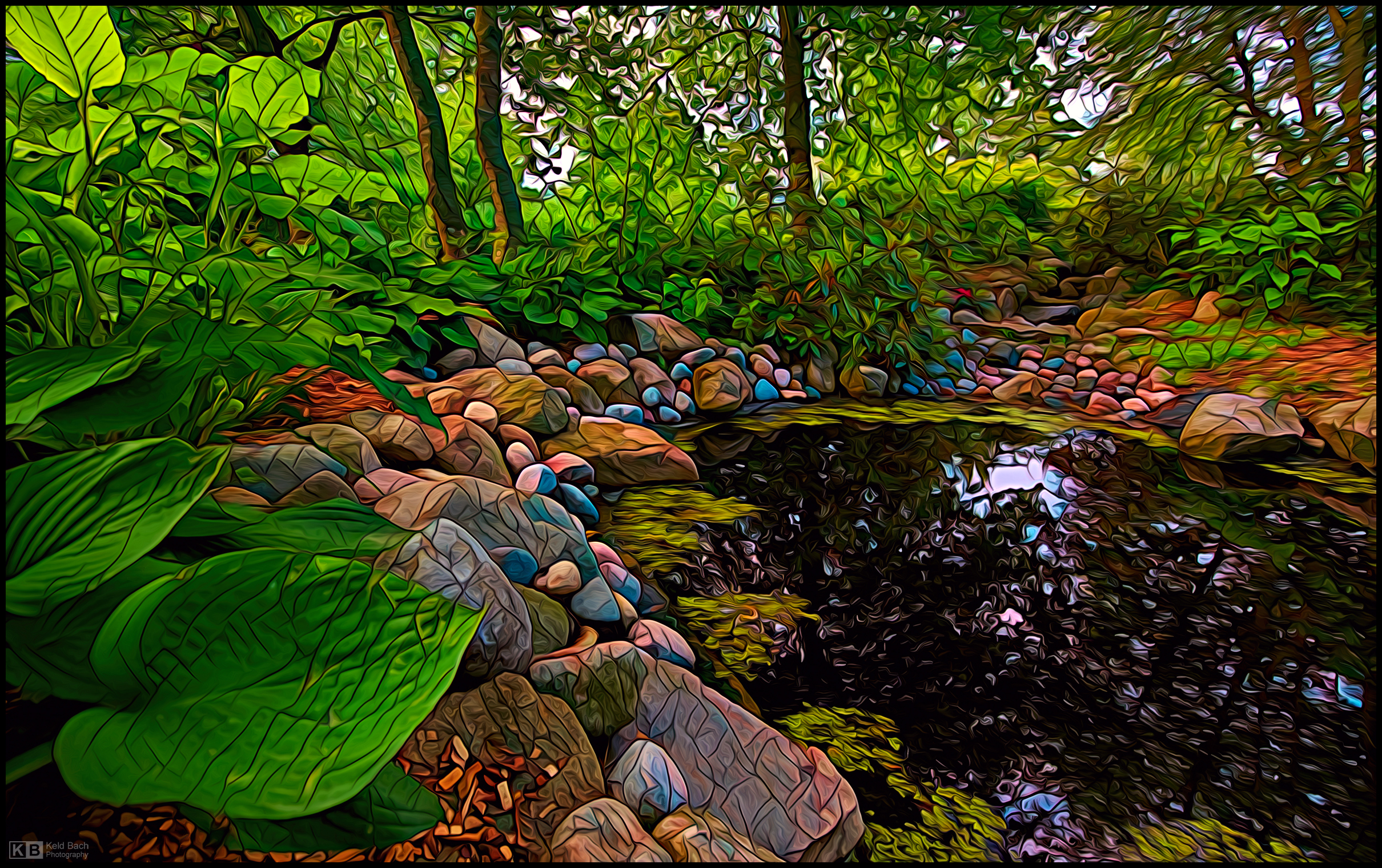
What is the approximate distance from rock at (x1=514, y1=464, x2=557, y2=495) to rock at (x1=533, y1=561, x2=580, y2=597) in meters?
0.31

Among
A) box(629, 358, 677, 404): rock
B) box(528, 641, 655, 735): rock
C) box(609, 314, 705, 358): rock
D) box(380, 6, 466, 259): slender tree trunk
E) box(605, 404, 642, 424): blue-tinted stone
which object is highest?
box(380, 6, 466, 259): slender tree trunk

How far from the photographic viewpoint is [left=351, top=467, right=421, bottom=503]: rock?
1045 millimetres

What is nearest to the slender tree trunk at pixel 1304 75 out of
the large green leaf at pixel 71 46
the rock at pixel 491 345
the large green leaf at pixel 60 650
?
the rock at pixel 491 345

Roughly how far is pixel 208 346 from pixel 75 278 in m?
0.16

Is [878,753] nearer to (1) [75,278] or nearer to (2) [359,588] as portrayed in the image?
(2) [359,588]

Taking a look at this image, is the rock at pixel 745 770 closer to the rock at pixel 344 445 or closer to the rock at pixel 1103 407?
the rock at pixel 344 445

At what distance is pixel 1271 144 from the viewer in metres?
2.33

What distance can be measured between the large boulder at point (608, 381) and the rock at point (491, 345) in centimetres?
16

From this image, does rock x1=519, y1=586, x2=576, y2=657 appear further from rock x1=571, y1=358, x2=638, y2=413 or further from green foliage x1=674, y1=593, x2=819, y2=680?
rock x1=571, y1=358, x2=638, y2=413

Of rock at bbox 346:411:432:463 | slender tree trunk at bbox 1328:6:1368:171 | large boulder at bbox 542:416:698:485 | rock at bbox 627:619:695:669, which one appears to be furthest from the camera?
slender tree trunk at bbox 1328:6:1368:171

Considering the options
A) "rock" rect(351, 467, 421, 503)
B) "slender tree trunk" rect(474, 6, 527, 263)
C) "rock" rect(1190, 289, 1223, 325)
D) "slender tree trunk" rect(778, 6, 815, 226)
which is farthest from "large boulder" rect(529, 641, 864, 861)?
"rock" rect(1190, 289, 1223, 325)

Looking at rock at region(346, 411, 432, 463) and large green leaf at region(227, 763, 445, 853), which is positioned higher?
rock at region(346, 411, 432, 463)

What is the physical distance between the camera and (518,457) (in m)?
1.41

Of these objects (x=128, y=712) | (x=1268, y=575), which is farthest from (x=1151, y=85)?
(x=128, y=712)
